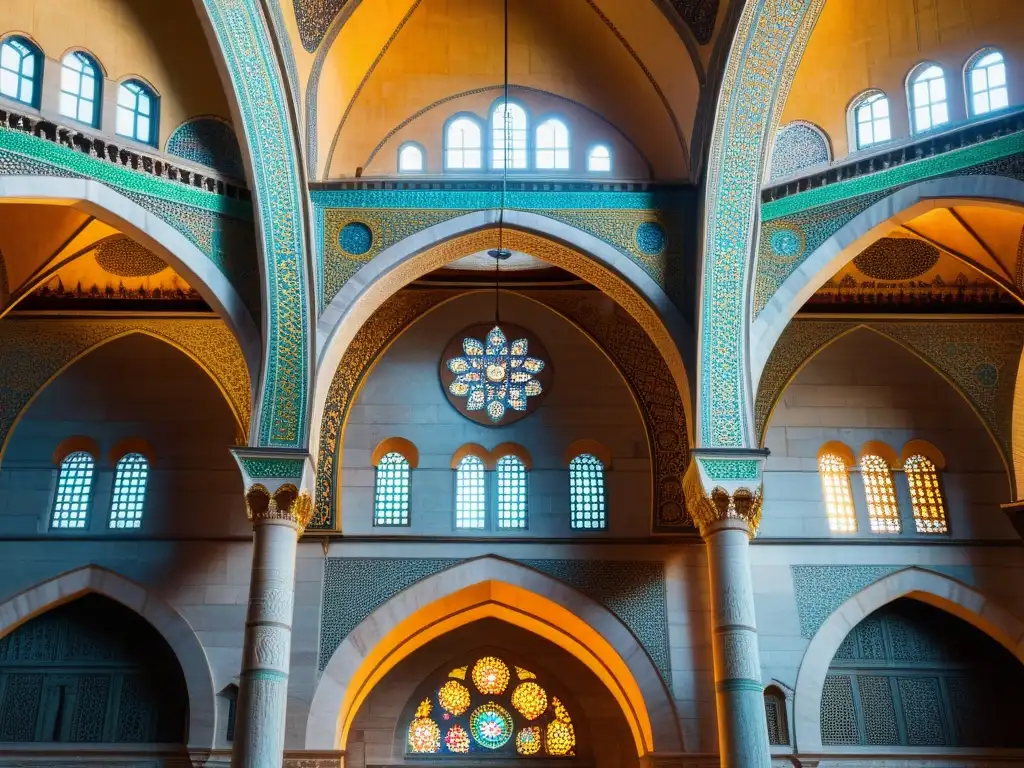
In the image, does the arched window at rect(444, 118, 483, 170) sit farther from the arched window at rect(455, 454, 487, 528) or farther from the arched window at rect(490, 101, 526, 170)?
the arched window at rect(455, 454, 487, 528)

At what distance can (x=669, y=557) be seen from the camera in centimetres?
1366

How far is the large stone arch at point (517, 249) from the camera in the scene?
1169 cm

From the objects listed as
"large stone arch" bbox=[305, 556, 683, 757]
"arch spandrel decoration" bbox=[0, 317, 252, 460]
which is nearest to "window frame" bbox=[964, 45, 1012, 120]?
"large stone arch" bbox=[305, 556, 683, 757]

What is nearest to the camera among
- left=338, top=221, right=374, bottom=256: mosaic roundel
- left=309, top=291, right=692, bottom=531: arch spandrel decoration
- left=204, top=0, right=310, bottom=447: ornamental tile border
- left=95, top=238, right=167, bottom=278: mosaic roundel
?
left=204, top=0, right=310, bottom=447: ornamental tile border

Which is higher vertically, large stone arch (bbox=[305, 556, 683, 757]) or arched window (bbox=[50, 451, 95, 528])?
arched window (bbox=[50, 451, 95, 528])

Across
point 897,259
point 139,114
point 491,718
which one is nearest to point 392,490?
point 491,718

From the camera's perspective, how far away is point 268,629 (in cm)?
1023

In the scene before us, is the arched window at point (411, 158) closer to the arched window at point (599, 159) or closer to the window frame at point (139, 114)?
the arched window at point (599, 159)

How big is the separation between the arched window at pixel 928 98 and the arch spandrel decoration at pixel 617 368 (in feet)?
12.2

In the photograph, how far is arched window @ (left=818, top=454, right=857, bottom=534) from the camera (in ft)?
45.7

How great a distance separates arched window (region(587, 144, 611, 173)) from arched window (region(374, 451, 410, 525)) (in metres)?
4.04

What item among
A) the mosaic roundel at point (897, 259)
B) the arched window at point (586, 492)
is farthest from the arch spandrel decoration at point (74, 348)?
the mosaic roundel at point (897, 259)

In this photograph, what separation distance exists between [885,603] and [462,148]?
22.5 feet

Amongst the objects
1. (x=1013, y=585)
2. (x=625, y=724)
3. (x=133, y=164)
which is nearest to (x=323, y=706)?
(x=625, y=724)
